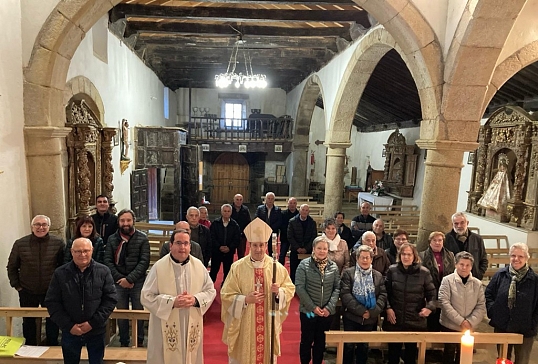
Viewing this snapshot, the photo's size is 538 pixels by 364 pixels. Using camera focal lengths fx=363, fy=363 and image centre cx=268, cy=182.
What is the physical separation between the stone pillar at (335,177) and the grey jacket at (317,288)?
6.26 metres

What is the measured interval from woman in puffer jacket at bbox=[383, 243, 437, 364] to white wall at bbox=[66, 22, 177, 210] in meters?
5.80

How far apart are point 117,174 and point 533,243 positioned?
30.8 ft

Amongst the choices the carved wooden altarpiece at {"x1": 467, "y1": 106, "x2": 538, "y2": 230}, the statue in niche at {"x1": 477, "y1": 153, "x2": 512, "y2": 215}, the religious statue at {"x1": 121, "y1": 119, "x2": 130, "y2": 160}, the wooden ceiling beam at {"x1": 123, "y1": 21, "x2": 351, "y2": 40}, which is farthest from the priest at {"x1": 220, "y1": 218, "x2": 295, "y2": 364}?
the wooden ceiling beam at {"x1": 123, "y1": 21, "x2": 351, "y2": 40}

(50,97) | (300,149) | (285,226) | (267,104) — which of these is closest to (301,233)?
(285,226)

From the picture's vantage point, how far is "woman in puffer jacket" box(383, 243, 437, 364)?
3754 millimetres

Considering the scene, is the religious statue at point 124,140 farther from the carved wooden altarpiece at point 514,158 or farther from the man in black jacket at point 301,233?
the carved wooden altarpiece at point 514,158

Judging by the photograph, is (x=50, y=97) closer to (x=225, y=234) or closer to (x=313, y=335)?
(x=225, y=234)

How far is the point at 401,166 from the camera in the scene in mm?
13383

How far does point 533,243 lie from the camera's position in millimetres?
7805

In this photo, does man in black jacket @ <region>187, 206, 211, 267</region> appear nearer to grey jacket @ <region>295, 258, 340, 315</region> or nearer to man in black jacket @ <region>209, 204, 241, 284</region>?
man in black jacket @ <region>209, 204, 241, 284</region>

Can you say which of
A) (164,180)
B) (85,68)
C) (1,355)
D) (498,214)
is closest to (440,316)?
(1,355)

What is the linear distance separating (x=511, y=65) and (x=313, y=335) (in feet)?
14.8

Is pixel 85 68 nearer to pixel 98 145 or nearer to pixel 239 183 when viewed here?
pixel 98 145

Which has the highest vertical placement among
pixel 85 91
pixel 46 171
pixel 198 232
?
pixel 85 91
